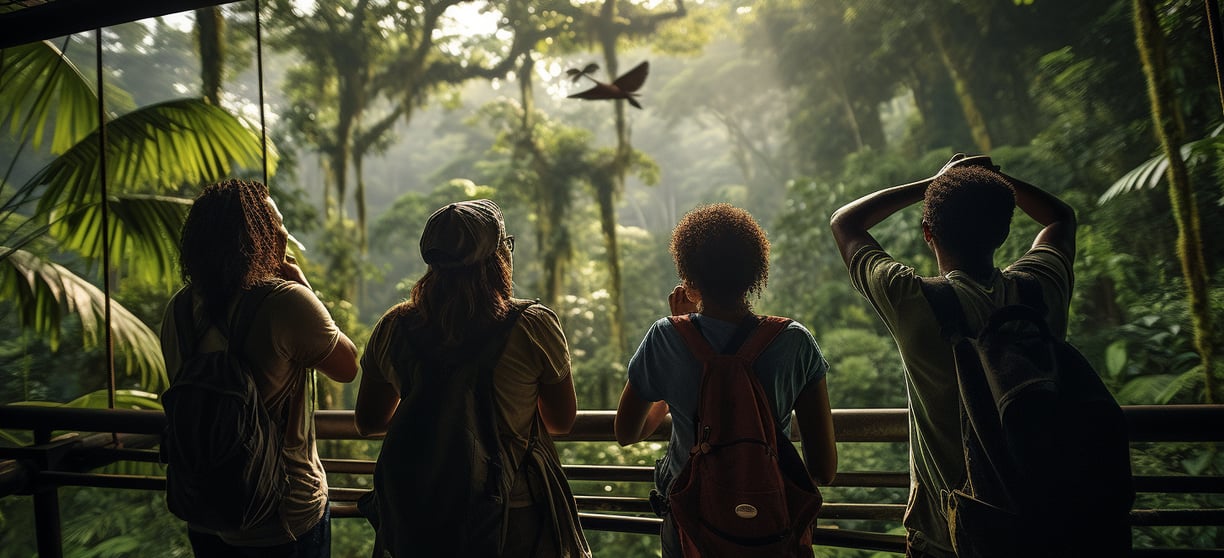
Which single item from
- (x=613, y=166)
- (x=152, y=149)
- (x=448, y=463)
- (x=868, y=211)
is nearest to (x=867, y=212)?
(x=868, y=211)

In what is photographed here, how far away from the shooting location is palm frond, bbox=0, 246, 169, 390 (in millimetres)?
2770

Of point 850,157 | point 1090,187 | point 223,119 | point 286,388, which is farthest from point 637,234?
point 286,388

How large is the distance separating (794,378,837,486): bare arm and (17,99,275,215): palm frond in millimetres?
2890

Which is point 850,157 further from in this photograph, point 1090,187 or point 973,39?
point 1090,187

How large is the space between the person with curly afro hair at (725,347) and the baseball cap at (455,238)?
40cm

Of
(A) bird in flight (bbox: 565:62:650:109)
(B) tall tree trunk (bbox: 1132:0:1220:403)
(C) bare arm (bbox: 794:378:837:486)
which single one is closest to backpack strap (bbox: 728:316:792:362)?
(C) bare arm (bbox: 794:378:837:486)

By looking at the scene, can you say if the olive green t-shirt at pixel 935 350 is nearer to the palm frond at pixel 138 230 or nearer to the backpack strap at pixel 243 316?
the backpack strap at pixel 243 316

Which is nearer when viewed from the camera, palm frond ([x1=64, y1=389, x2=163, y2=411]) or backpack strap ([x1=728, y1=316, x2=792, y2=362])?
backpack strap ([x1=728, y1=316, x2=792, y2=362])

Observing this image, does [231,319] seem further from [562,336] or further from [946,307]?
[946,307]

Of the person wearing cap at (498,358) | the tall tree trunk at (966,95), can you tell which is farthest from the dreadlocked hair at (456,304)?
the tall tree trunk at (966,95)

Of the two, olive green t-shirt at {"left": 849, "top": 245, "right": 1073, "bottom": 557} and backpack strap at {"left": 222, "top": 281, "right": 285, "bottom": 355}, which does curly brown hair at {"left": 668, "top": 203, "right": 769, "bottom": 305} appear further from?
backpack strap at {"left": 222, "top": 281, "right": 285, "bottom": 355}

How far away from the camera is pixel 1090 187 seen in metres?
7.25

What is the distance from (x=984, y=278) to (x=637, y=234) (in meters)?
18.5

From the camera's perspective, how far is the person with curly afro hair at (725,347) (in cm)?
122
